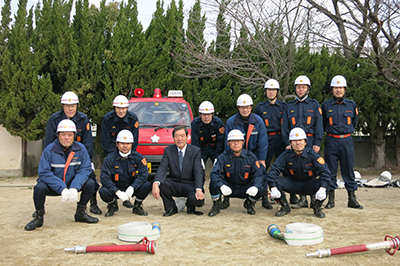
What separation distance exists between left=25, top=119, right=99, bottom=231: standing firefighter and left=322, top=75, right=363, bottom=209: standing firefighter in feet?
12.6

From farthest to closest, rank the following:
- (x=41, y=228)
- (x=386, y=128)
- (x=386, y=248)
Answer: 1. (x=386, y=128)
2. (x=41, y=228)
3. (x=386, y=248)

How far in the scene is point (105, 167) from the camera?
5.85 m

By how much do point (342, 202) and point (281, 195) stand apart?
178cm

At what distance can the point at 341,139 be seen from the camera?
20.8ft

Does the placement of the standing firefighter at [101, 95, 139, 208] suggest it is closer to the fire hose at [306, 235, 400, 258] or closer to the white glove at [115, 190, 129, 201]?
the white glove at [115, 190, 129, 201]

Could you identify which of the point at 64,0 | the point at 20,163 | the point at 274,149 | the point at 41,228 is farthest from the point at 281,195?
the point at 64,0

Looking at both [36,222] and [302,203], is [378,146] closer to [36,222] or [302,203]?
[302,203]

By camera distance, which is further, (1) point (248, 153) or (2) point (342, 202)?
(2) point (342, 202)

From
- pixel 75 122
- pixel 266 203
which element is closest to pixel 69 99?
pixel 75 122

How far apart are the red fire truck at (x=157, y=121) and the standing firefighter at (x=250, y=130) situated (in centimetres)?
160

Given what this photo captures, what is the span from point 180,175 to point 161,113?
2538mm

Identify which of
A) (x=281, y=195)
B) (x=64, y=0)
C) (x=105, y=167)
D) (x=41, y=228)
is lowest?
(x=41, y=228)

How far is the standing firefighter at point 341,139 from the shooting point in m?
6.33

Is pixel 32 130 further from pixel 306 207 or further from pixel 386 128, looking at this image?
pixel 386 128
